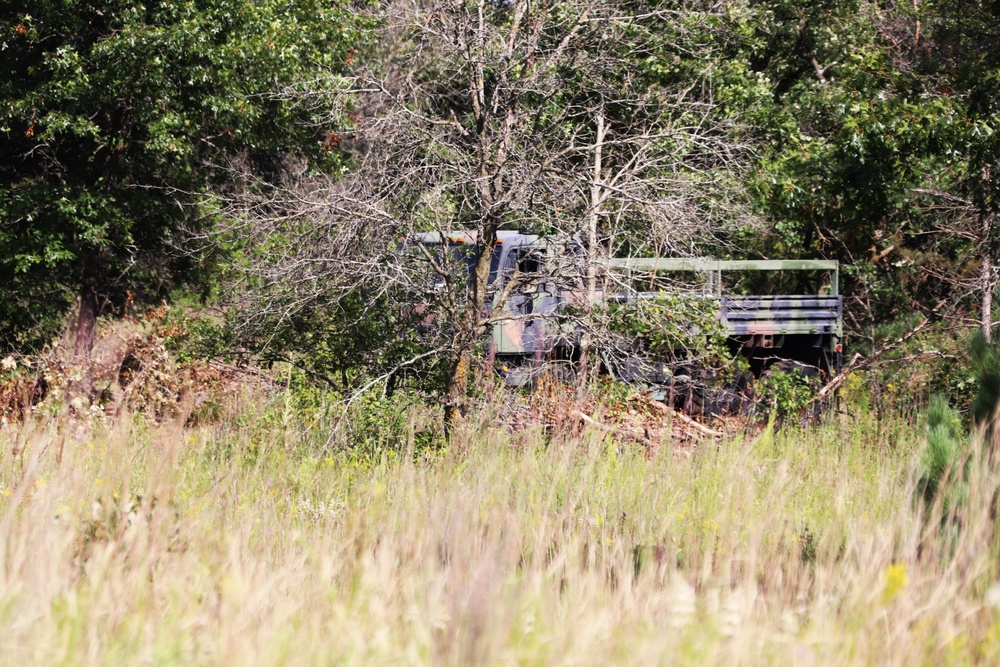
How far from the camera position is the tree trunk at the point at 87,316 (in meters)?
12.4

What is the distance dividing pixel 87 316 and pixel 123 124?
2.50 meters

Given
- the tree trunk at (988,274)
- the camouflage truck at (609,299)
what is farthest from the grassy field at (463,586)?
the tree trunk at (988,274)

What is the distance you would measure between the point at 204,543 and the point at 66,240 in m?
10.1

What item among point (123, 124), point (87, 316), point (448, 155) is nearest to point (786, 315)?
point (448, 155)

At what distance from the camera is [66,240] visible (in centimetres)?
1240

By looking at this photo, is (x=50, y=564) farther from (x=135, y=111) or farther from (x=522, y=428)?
(x=135, y=111)

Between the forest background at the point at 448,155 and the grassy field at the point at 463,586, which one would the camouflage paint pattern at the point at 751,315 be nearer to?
the forest background at the point at 448,155

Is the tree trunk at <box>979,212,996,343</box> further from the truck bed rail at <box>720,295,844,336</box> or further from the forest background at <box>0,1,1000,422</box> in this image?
the truck bed rail at <box>720,295,844,336</box>

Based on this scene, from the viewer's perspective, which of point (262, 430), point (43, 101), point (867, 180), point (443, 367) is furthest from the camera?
point (43, 101)

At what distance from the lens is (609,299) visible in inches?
323

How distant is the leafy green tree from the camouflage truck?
10.1 ft

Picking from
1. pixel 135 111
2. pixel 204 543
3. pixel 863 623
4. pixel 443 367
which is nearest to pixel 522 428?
pixel 443 367

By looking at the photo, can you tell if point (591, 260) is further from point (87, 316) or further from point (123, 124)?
point (87, 316)

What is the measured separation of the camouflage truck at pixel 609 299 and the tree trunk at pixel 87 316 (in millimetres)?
5219
